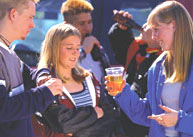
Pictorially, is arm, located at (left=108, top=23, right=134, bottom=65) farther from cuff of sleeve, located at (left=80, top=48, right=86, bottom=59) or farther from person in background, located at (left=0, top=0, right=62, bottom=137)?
person in background, located at (left=0, top=0, right=62, bottom=137)

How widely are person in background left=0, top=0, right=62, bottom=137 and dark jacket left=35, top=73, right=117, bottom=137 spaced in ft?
1.83

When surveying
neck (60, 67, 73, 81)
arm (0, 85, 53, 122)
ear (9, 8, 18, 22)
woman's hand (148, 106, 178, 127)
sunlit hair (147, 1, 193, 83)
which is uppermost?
ear (9, 8, 18, 22)

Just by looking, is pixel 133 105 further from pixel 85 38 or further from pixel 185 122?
pixel 85 38

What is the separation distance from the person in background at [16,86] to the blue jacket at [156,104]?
83cm

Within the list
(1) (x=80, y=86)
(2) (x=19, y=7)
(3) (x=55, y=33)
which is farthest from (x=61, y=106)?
(2) (x=19, y=7)

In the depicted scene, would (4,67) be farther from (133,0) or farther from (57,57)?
(133,0)

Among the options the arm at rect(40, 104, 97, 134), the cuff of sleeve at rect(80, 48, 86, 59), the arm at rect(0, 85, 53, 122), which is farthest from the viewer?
the cuff of sleeve at rect(80, 48, 86, 59)

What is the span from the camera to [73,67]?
3389 mm

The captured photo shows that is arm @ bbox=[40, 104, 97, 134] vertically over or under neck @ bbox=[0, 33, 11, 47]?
under

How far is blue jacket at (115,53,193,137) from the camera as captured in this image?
8.77ft

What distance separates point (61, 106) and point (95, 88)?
1.47 ft

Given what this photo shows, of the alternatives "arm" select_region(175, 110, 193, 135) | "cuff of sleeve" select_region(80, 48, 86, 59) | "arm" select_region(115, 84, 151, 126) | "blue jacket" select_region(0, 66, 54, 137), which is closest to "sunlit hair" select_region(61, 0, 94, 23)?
"cuff of sleeve" select_region(80, 48, 86, 59)

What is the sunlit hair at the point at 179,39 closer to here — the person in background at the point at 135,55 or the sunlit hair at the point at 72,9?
the person in background at the point at 135,55

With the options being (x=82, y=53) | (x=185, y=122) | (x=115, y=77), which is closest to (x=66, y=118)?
(x=115, y=77)
